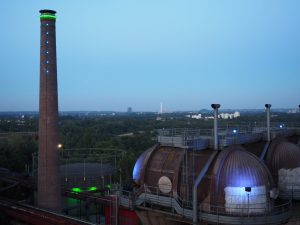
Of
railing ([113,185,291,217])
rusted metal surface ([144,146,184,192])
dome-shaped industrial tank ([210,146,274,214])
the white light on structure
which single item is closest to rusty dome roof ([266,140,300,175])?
railing ([113,185,291,217])

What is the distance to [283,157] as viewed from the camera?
32656mm

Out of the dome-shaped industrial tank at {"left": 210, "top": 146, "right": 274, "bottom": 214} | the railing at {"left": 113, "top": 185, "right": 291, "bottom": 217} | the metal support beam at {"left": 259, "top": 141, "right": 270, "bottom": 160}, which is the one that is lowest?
the railing at {"left": 113, "top": 185, "right": 291, "bottom": 217}

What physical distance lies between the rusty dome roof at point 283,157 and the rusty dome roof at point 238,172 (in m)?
5.79

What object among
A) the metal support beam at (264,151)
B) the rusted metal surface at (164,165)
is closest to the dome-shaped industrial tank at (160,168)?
the rusted metal surface at (164,165)

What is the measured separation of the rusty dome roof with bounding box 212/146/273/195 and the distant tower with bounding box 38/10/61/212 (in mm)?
15377

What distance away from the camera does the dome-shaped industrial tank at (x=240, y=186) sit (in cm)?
2550

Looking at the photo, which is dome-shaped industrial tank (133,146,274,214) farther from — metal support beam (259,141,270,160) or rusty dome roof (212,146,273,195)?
metal support beam (259,141,270,160)

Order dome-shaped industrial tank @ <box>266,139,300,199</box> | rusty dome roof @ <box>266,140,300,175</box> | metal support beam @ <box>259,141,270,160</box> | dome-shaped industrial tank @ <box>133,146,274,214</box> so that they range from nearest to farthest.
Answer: dome-shaped industrial tank @ <box>133,146,274,214</box>
dome-shaped industrial tank @ <box>266,139,300,199</box>
rusty dome roof @ <box>266,140,300,175</box>
metal support beam @ <box>259,141,270,160</box>

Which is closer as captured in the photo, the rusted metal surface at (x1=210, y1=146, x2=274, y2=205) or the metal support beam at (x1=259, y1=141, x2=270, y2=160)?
the rusted metal surface at (x1=210, y1=146, x2=274, y2=205)

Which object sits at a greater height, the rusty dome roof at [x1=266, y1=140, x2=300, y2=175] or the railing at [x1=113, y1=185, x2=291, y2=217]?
the rusty dome roof at [x1=266, y1=140, x2=300, y2=175]

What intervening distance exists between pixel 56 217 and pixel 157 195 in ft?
25.4

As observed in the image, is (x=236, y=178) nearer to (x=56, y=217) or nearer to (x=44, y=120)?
(x=56, y=217)

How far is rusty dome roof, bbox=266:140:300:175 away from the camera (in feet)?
105

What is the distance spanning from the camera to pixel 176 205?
2658 cm
